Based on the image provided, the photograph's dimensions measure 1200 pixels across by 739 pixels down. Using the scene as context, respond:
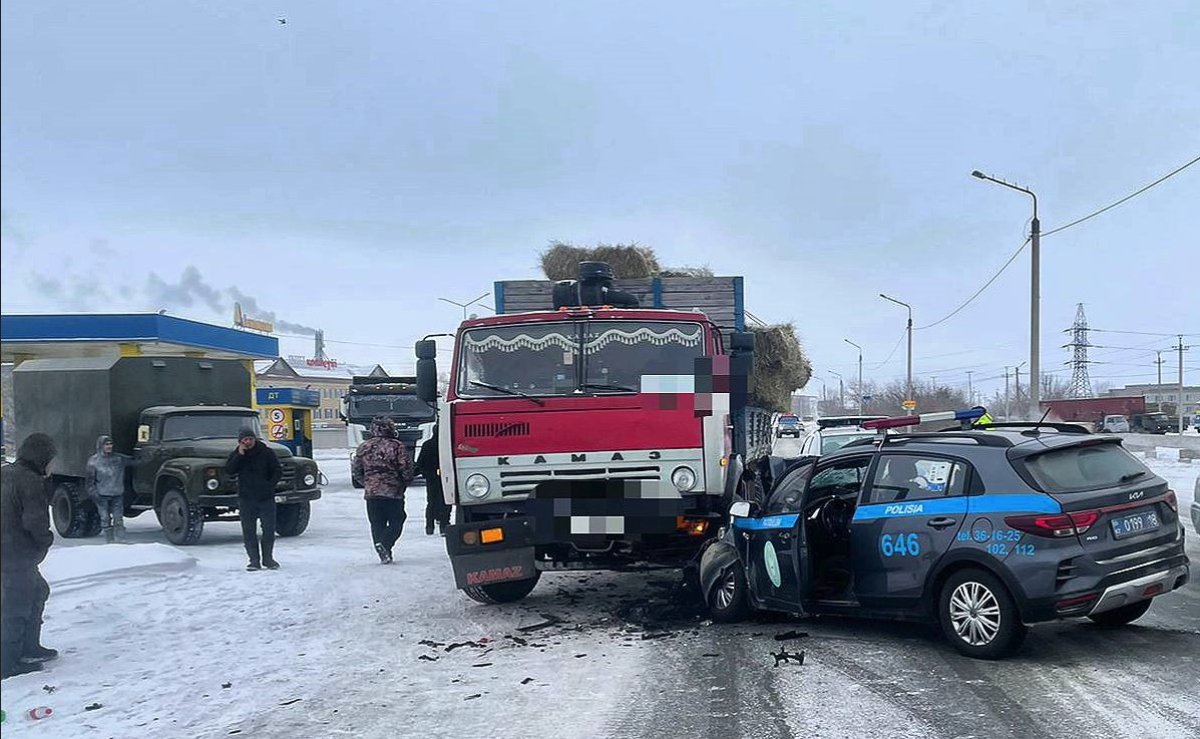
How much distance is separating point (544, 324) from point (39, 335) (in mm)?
20325

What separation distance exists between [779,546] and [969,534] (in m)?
1.51

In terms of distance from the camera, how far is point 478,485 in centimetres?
775

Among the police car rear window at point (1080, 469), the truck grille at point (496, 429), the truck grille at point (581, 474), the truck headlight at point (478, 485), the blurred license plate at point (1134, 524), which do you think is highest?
the truck grille at point (496, 429)

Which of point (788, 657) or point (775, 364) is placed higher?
point (775, 364)

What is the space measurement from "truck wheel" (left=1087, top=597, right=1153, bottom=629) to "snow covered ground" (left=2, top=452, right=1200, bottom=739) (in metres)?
0.11

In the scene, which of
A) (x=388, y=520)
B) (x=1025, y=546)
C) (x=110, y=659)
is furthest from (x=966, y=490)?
(x=388, y=520)

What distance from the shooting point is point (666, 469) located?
7.62 meters

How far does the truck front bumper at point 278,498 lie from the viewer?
1280 cm

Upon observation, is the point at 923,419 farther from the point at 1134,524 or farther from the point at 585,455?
the point at 585,455

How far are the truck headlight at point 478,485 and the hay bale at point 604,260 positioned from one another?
517cm

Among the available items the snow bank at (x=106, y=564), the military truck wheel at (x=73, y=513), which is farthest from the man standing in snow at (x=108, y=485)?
the snow bank at (x=106, y=564)

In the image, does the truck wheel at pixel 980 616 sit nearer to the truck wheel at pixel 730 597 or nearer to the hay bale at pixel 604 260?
the truck wheel at pixel 730 597

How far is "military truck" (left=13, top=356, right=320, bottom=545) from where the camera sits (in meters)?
13.1

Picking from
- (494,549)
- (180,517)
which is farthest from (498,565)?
(180,517)
